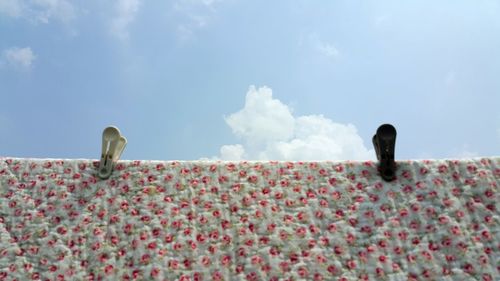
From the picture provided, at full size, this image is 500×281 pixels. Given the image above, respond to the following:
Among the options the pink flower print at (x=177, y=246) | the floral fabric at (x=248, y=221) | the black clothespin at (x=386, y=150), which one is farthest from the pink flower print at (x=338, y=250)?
the pink flower print at (x=177, y=246)

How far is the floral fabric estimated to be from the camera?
2.06 metres

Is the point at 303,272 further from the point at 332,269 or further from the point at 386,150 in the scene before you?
the point at 386,150

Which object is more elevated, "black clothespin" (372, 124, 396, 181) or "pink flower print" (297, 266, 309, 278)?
"black clothespin" (372, 124, 396, 181)

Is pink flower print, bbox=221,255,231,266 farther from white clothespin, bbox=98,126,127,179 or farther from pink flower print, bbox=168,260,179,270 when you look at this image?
white clothespin, bbox=98,126,127,179

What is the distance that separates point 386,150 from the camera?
2.32m

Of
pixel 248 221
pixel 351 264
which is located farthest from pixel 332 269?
pixel 248 221

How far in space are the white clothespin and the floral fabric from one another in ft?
0.15

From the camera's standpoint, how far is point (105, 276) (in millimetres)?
2047

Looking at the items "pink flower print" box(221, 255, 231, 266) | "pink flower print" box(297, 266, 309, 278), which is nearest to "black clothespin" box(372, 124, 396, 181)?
"pink flower print" box(297, 266, 309, 278)

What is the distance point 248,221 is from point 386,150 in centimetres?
77

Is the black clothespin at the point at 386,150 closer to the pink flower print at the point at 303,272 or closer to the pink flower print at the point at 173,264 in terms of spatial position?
the pink flower print at the point at 303,272

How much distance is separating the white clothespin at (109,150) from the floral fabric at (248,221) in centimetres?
A: 5

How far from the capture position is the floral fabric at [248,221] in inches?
81.0

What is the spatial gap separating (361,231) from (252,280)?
0.55 m
